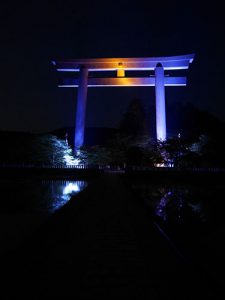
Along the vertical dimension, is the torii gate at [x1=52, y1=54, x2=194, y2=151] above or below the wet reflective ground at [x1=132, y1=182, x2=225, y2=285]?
above

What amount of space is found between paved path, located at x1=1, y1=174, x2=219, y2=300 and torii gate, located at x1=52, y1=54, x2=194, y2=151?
74.8 ft

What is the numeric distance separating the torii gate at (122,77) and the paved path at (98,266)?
2279 cm

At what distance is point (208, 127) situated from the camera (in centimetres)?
4003

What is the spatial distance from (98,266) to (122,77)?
86.5ft

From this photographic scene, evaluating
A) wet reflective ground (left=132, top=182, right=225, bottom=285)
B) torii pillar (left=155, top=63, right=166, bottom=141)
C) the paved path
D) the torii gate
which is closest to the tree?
the torii gate

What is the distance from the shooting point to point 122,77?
94.5 feet

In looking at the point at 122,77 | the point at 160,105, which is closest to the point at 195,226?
the point at 160,105

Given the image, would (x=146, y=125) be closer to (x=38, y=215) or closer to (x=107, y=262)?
(x=38, y=215)

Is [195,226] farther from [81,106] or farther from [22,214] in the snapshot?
[81,106]

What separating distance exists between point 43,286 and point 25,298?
0.34m

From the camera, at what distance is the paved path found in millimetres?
3102

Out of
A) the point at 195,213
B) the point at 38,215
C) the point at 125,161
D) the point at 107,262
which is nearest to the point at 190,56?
the point at 125,161

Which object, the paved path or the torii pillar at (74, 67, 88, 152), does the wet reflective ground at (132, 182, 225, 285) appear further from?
the torii pillar at (74, 67, 88, 152)

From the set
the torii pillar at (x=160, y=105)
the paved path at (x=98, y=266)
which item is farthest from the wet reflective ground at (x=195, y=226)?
the torii pillar at (x=160, y=105)
